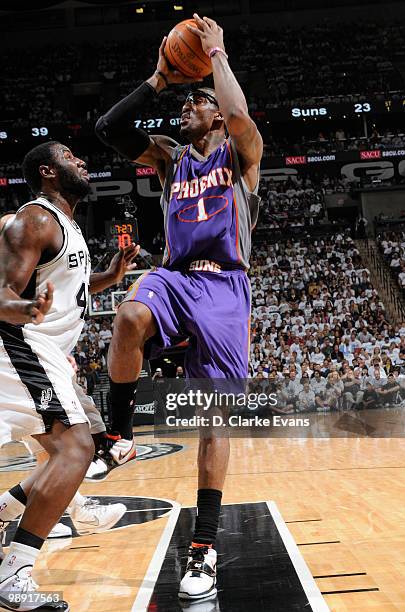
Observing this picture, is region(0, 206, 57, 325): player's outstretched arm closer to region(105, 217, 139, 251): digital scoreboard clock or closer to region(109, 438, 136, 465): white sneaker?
region(109, 438, 136, 465): white sneaker

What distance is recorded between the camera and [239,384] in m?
3.67

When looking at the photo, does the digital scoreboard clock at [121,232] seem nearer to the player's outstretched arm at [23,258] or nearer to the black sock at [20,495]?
the black sock at [20,495]

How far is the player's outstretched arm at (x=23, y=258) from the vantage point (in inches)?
107

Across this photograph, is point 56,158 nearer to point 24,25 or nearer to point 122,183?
point 122,183

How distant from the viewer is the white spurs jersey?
315 centimetres

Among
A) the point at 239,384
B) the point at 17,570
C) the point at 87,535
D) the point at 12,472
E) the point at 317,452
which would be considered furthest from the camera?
the point at 317,452

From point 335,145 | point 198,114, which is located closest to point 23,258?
point 198,114

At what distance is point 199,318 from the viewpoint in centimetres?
339

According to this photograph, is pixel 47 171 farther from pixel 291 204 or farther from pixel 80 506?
pixel 291 204

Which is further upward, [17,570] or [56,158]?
[56,158]

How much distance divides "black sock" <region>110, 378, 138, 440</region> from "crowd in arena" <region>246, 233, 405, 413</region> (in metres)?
8.99

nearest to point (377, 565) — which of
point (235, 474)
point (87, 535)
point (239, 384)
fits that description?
point (239, 384)

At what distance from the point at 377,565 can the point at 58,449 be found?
5.72 feet

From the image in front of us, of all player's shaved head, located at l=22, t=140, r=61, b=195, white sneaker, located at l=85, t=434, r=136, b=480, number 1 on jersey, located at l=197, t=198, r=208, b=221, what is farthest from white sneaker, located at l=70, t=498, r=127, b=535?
player's shaved head, located at l=22, t=140, r=61, b=195
